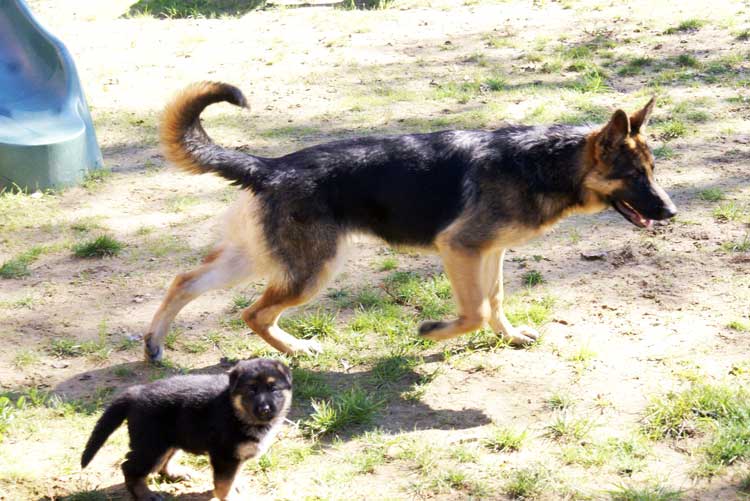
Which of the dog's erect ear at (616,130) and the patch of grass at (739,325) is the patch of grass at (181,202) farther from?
the patch of grass at (739,325)

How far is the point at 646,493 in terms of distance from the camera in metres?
4.53

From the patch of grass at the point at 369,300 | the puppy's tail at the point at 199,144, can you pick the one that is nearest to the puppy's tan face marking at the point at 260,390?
the puppy's tail at the point at 199,144

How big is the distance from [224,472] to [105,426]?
659 millimetres

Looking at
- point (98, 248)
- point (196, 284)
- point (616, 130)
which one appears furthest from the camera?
point (98, 248)

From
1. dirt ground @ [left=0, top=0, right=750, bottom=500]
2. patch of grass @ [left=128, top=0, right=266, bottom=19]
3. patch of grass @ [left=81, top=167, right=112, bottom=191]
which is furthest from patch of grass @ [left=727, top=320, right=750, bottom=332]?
→ patch of grass @ [left=128, top=0, right=266, bottom=19]

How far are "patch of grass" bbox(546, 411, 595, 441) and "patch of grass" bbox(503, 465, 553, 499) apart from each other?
422 mm

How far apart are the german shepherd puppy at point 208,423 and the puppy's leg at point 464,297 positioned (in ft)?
5.04

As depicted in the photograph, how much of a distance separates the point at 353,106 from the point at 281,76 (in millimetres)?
1761

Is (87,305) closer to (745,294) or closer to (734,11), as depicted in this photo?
(745,294)

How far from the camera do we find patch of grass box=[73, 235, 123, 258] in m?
7.63

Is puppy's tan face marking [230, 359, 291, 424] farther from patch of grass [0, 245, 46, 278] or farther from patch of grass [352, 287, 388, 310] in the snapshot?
patch of grass [0, 245, 46, 278]

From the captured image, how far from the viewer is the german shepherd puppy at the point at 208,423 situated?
4418 millimetres

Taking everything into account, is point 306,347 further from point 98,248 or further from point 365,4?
point 365,4

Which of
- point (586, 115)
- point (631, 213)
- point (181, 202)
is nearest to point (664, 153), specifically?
point (586, 115)
